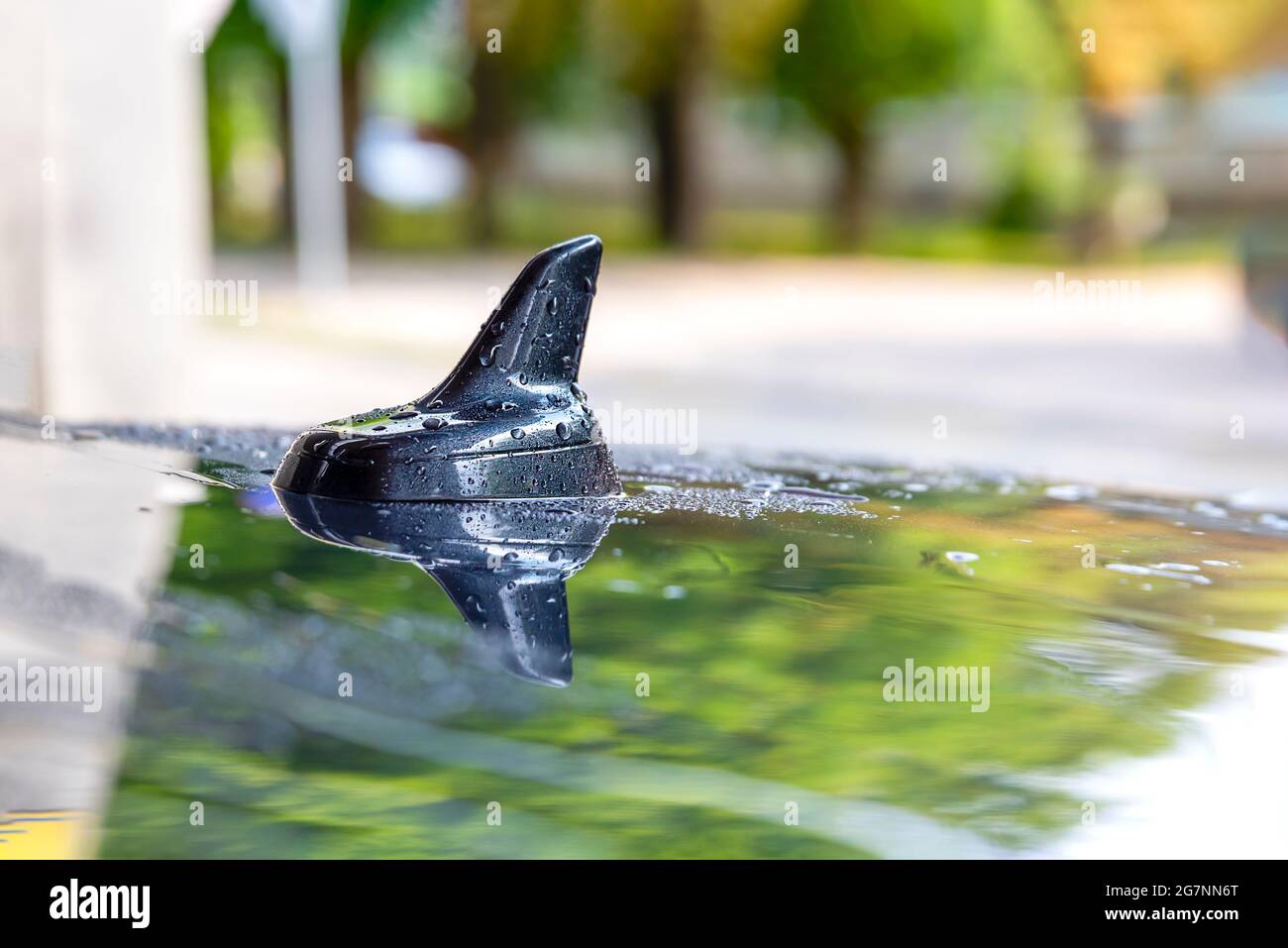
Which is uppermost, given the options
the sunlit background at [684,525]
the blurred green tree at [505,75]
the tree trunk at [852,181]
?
the blurred green tree at [505,75]

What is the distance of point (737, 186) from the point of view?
112 ft

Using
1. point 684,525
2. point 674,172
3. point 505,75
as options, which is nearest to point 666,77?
point 674,172

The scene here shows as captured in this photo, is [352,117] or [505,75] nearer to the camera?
[352,117]

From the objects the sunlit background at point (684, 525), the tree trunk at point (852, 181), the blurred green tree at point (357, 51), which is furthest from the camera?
the tree trunk at point (852, 181)

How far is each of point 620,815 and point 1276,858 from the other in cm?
43

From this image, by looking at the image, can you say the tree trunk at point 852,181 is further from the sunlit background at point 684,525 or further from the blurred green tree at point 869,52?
the sunlit background at point 684,525

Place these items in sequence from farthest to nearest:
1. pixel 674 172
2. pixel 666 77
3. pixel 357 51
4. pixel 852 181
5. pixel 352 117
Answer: pixel 852 181
pixel 357 51
pixel 352 117
pixel 674 172
pixel 666 77

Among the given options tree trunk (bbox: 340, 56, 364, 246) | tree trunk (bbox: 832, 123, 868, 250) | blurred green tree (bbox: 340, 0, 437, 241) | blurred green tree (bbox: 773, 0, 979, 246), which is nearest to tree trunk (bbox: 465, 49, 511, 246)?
blurred green tree (bbox: 340, 0, 437, 241)

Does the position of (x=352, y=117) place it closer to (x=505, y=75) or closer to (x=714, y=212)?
(x=505, y=75)

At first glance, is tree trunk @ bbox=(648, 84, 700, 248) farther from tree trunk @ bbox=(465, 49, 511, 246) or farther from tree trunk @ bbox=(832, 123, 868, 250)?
tree trunk @ bbox=(465, 49, 511, 246)

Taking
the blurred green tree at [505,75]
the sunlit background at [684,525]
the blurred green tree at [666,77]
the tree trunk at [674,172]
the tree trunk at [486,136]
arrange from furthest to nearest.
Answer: the tree trunk at [486,136]
the tree trunk at [674,172]
the blurred green tree at [505,75]
the blurred green tree at [666,77]
the sunlit background at [684,525]

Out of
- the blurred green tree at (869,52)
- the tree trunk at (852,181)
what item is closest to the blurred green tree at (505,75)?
the blurred green tree at (869,52)

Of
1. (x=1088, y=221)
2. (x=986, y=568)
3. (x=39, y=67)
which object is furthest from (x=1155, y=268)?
(x=986, y=568)
